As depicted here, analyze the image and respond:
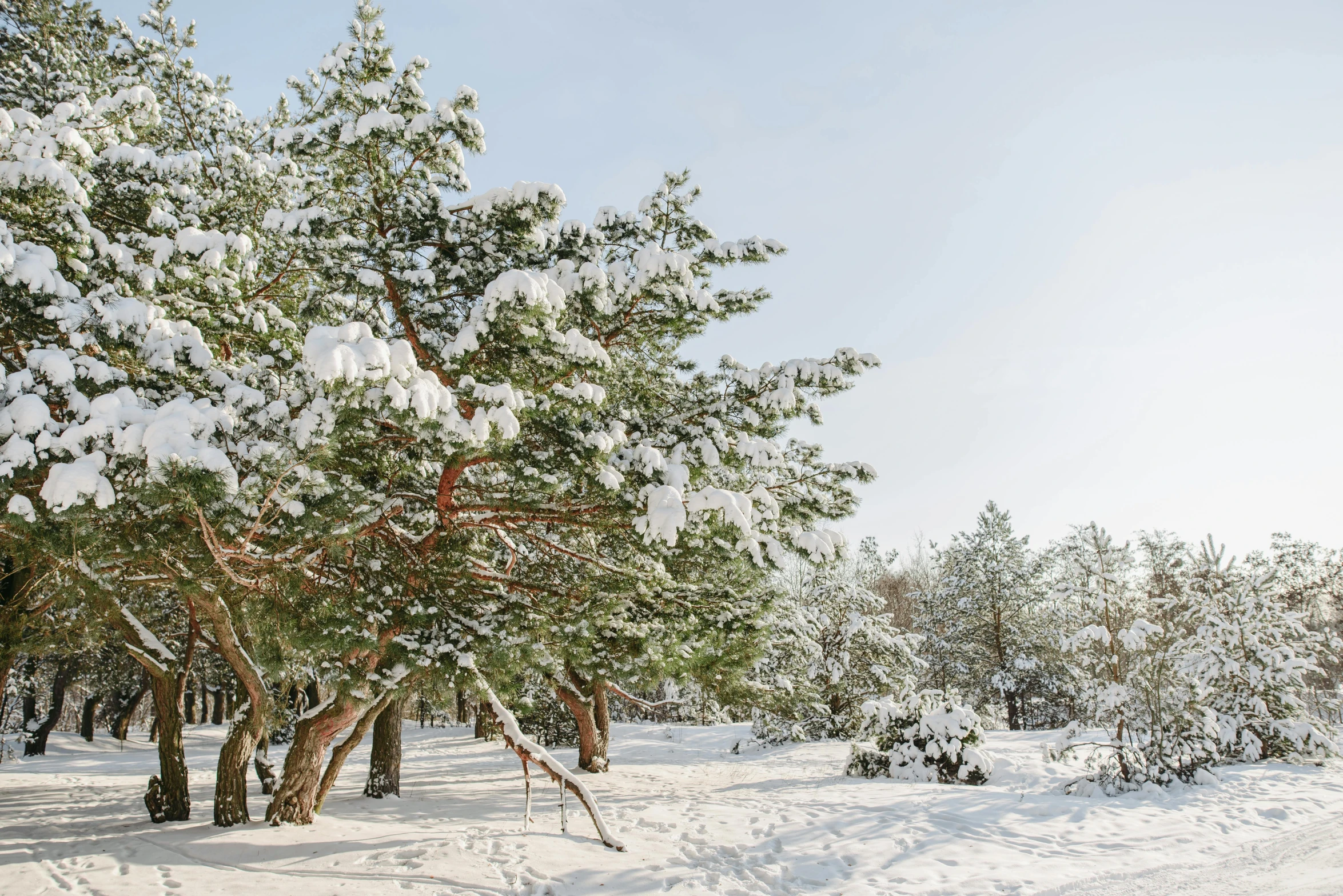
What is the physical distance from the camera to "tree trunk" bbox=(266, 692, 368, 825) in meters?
8.17

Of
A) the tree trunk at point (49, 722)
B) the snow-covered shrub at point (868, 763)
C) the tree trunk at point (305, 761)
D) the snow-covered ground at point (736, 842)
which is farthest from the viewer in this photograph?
the tree trunk at point (49, 722)

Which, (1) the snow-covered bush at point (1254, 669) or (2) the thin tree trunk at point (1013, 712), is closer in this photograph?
(1) the snow-covered bush at point (1254, 669)

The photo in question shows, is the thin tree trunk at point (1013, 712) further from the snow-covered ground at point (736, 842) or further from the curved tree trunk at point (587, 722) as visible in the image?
the curved tree trunk at point (587, 722)

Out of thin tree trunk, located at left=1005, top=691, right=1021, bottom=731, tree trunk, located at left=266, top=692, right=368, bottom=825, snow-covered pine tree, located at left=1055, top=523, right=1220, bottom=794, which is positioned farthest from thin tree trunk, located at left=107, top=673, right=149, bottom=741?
thin tree trunk, located at left=1005, top=691, right=1021, bottom=731

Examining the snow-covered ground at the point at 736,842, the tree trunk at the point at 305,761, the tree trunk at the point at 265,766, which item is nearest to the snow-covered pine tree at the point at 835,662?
the snow-covered ground at the point at 736,842

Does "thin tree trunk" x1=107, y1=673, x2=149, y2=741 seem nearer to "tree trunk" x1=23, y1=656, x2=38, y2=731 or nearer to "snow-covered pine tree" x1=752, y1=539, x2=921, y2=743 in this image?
"tree trunk" x1=23, y1=656, x2=38, y2=731

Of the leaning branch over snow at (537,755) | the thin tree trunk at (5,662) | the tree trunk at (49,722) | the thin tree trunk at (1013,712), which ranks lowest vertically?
the thin tree trunk at (1013,712)

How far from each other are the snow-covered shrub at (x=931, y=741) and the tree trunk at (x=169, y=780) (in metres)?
10.8

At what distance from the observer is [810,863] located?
23.0ft

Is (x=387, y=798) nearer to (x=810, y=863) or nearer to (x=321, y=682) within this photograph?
(x=321, y=682)

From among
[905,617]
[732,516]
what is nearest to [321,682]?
[732,516]

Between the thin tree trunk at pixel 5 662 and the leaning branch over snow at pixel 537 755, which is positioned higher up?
the thin tree trunk at pixel 5 662

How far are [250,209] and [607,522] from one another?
5.23m

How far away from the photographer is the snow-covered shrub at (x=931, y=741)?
1206cm
